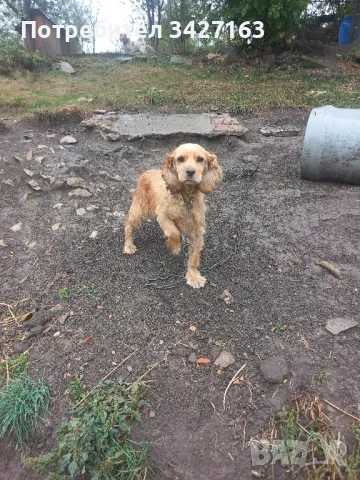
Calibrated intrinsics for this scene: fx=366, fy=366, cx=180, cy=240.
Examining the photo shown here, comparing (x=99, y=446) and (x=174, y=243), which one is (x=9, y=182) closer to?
(x=174, y=243)

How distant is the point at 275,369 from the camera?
9.00 ft

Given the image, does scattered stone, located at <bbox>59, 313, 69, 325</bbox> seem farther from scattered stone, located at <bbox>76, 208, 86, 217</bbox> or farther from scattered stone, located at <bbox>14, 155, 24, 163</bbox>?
scattered stone, located at <bbox>14, 155, 24, 163</bbox>

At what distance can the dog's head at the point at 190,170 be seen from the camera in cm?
316

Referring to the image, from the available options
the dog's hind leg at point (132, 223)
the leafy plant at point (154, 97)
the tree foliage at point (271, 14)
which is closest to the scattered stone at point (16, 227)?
the dog's hind leg at point (132, 223)

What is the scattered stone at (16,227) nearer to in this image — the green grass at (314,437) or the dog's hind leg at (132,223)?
the dog's hind leg at (132,223)

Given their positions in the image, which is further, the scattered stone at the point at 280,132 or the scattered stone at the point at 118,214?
the scattered stone at the point at 280,132

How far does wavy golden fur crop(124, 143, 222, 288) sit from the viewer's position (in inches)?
128

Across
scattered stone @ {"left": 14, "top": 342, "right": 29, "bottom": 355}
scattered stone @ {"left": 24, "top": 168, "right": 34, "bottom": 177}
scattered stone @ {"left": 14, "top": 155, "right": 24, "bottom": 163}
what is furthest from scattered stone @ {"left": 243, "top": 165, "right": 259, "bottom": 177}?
scattered stone @ {"left": 14, "top": 342, "right": 29, "bottom": 355}

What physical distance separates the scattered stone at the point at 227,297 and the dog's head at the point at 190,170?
989 mm

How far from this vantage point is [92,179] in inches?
227

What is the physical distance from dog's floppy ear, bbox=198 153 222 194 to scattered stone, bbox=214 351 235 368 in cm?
143

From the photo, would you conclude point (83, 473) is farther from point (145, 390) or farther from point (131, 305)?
point (131, 305)

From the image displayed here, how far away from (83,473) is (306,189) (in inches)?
178

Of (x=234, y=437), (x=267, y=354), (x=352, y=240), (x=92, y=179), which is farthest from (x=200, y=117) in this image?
(x=234, y=437)
